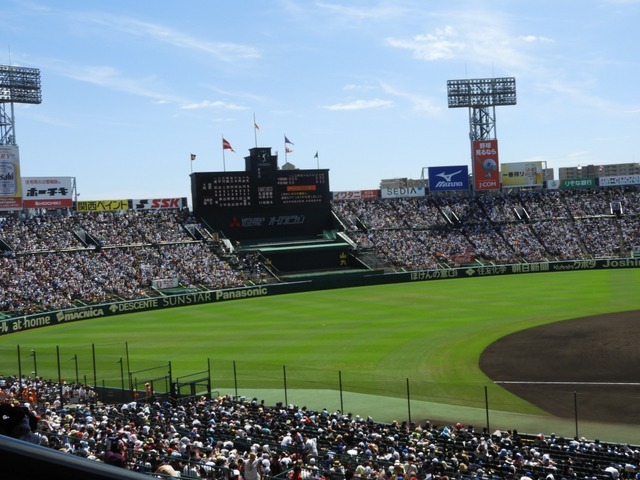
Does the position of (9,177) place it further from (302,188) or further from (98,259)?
(302,188)

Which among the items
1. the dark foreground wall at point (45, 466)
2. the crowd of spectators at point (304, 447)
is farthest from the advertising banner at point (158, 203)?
the dark foreground wall at point (45, 466)

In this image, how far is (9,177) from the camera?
6981 centimetres

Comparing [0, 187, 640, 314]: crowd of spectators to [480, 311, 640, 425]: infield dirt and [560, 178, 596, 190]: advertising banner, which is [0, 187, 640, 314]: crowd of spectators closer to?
[560, 178, 596, 190]: advertising banner

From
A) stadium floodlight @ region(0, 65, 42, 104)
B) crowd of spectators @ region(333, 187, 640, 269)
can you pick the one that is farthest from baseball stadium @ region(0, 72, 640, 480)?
stadium floodlight @ region(0, 65, 42, 104)

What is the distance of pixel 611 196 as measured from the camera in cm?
9806

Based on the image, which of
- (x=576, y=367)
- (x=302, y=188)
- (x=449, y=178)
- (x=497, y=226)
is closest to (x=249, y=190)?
(x=302, y=188)

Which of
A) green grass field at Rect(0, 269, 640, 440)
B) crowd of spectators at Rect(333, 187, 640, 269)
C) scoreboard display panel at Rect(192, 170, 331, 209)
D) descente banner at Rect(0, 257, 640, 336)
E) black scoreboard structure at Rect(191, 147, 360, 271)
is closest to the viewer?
green grass field at Rect(0, 269, 640, 440)

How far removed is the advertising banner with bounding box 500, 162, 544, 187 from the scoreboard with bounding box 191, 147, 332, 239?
3119cm

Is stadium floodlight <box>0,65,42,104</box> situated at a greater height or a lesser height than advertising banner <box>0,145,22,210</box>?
greater

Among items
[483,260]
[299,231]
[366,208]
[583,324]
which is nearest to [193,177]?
[299,231]

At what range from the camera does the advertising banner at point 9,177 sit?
69.4 metres

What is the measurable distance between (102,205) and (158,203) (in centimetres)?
684

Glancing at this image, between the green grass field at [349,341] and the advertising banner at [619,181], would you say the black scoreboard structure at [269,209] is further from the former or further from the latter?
the advertising banner at [619,181]

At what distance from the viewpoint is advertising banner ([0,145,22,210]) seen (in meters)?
69.4
